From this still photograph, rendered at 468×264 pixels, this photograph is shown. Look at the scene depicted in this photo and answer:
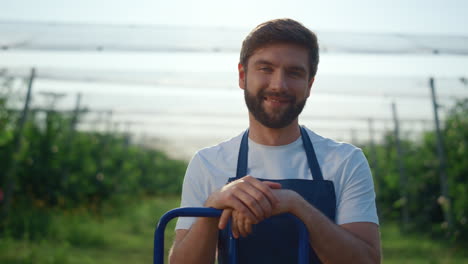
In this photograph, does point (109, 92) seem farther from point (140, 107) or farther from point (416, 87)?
point (416, 87)

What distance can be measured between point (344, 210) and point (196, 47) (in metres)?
4.15

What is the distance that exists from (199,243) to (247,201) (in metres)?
0.26

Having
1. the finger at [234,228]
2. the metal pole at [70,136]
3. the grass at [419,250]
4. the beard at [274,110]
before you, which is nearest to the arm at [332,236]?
the finger at [234,228]

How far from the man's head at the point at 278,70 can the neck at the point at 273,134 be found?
5 centimetres

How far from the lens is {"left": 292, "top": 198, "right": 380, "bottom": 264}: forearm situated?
1303mm

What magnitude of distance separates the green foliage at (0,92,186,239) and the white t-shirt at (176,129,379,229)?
505 centimetres

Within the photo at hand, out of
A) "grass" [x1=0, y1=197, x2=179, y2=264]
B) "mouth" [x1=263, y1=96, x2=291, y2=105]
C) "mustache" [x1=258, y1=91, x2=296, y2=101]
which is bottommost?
"grass" [x1=0, y1=197, x2=179, y2=264]

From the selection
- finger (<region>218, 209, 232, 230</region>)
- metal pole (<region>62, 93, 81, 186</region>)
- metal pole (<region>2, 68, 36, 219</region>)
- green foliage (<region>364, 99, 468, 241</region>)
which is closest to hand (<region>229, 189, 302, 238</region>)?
finger (<region>218, 209, 232, 230</region>)

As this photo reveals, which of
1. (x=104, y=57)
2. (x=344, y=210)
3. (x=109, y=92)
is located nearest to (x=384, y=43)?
(x=104, y=57)

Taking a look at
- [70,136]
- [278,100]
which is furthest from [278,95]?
[70,136]

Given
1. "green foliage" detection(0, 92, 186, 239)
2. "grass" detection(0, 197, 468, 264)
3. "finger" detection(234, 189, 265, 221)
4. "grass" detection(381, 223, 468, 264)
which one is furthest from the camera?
"green foliage" detection(0, 92, 186, 239)

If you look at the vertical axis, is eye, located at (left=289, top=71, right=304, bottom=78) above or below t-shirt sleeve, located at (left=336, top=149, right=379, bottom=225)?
above

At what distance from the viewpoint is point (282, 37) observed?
1.54 m

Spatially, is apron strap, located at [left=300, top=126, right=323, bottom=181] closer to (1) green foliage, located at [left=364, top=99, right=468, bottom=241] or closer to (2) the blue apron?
(2) the blue apron
